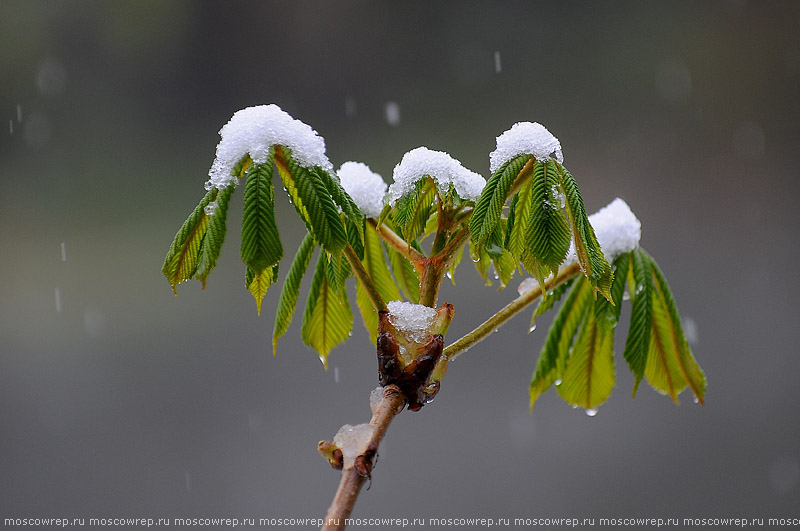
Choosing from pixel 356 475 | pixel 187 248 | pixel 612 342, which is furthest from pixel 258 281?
pixel 612 342

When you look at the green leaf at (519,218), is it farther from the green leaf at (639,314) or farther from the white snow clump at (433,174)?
the green leaf at (639,314)

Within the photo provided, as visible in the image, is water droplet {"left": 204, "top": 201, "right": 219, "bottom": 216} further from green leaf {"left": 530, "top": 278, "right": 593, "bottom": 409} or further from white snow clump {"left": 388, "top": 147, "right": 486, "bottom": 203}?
green leaf {"left": 530, "top": 278, "right": 593, "bottom": 409}

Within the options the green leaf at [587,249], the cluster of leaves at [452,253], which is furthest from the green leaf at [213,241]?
the green leaf at [587,249]

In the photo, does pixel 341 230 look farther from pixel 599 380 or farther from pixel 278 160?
pixel 599 380

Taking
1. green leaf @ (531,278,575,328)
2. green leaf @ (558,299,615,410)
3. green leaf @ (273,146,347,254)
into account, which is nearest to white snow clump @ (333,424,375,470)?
green leaf @ (273,146,347,254)

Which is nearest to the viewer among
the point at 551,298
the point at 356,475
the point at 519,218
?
the point at 356,475

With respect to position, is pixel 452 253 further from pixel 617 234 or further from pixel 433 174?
pixel 617 234
